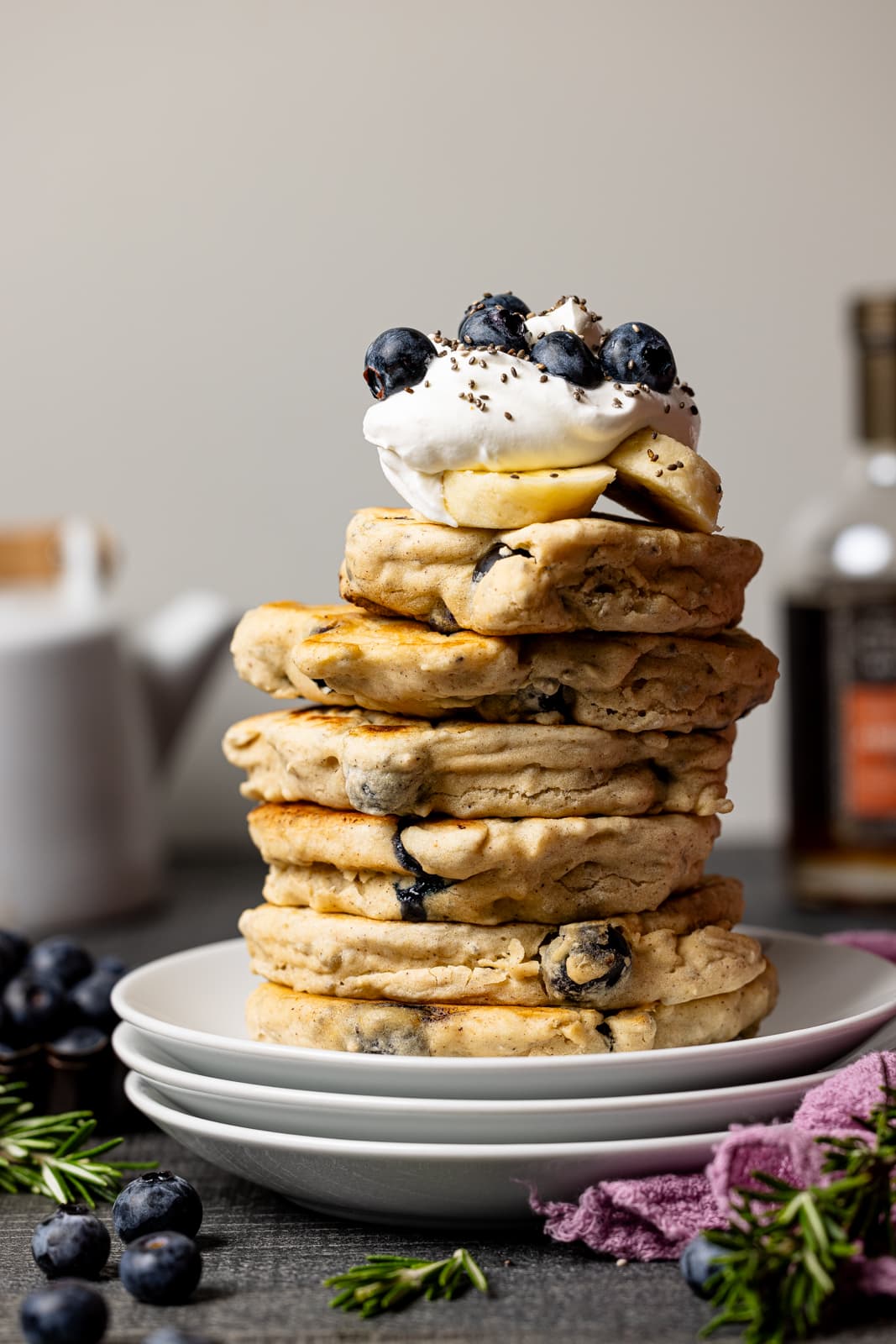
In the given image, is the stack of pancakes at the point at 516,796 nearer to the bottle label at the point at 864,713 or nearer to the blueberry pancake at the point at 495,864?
the blueberry pancake at the point at 495,864

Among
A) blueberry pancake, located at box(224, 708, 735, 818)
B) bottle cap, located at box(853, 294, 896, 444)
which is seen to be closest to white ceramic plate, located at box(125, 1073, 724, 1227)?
blueberry pancake, located at box(224, 708, 735, 818)

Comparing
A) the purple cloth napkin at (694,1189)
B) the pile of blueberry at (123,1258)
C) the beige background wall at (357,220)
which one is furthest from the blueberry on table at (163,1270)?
the beige background wall at (357,220)

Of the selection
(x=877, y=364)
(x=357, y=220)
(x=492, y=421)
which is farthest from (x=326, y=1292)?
(x=357, y=220)

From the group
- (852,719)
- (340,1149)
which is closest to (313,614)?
(340,1149)

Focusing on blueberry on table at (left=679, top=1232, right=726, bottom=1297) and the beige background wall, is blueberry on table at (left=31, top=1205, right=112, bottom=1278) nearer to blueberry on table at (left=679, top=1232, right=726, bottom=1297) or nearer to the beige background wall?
blueberry on table at (left=679, top=1232, right=726, bottom=1297)

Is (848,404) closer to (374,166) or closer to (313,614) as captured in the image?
(374,166)

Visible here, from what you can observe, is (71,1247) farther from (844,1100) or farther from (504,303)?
(504,303)
